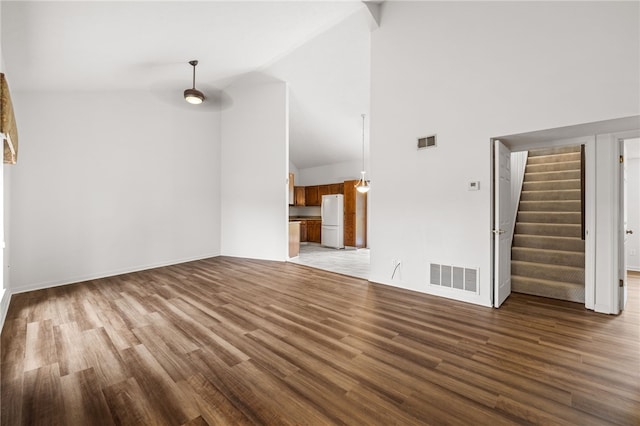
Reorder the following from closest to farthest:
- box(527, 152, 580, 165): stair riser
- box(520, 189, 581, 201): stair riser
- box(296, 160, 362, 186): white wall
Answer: box(520, 189, 581, 201): stair riser
box(527, 152, 580, 165): stair riser
box(296, 160, 362, 186): white wall

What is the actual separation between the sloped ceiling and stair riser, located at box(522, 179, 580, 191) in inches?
149

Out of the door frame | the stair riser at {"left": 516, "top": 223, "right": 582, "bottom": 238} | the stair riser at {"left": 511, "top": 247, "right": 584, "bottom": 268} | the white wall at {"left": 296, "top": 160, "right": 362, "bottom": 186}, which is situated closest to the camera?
the door frame

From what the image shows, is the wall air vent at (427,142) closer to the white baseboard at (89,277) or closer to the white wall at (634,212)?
the white wall at (634,212)

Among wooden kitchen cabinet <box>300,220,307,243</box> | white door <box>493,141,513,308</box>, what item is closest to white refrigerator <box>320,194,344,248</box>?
wooden kitchen cabinet <box>300,220,307,243</box>

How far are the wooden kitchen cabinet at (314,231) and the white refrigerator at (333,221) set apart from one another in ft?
2.20

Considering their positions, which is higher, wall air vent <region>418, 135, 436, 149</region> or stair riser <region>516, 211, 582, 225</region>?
wall air vent <region>418, 135, 436, 149</region>

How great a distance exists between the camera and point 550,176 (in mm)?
4984

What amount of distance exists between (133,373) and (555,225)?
5.68 meters

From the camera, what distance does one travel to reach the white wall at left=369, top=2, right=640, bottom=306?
8.19 feet

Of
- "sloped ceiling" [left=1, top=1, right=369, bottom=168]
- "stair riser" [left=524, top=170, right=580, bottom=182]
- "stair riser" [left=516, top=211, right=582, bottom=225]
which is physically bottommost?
"stair riser" [left=516, top=211, right=582, bottom=225]

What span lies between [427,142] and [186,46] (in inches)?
144

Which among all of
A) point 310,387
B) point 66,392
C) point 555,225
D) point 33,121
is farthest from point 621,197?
point 33,121

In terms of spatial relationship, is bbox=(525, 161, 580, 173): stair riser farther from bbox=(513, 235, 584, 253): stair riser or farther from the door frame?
the door frame

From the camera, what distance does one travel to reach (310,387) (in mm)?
1716
